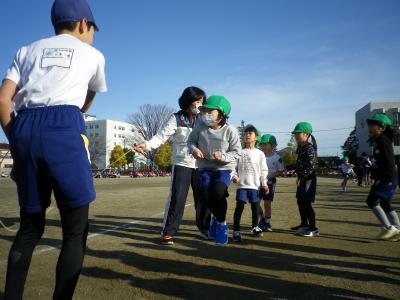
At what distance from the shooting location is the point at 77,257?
1.92 m

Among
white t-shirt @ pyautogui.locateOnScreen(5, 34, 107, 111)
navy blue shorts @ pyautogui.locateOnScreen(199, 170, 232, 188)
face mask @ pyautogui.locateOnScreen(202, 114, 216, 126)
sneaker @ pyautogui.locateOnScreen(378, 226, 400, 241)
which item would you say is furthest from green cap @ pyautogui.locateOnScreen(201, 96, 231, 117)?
sneaker @ pyautogui.locateOnScreen(378, 226, 400, 241)

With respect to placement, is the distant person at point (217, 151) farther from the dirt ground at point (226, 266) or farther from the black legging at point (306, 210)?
the black legging at point (306, 210)

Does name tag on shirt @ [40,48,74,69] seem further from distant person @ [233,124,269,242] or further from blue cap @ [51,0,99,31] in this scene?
distant person @ [233,124,269,242]

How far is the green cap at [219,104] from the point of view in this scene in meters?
4.22

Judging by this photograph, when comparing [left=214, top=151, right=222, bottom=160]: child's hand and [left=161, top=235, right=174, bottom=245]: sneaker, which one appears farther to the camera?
[left=161, top=235, right=174, bottom=245]: sneaker

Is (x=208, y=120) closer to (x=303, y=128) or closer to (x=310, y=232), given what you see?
(x=303, y=128)

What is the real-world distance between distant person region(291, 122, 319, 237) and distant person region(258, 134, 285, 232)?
0.52 m

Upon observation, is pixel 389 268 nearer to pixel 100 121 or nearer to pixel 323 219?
pixel 323 219

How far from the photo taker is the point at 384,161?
4.68 metres

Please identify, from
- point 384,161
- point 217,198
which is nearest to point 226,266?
point 217,198

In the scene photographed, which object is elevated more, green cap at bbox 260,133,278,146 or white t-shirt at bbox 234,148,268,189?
green cap at bbox 260,133,278,146

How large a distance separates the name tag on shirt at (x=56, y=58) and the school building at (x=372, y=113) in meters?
62.9

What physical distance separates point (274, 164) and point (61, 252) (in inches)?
197

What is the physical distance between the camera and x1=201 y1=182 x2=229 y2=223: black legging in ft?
13.7
